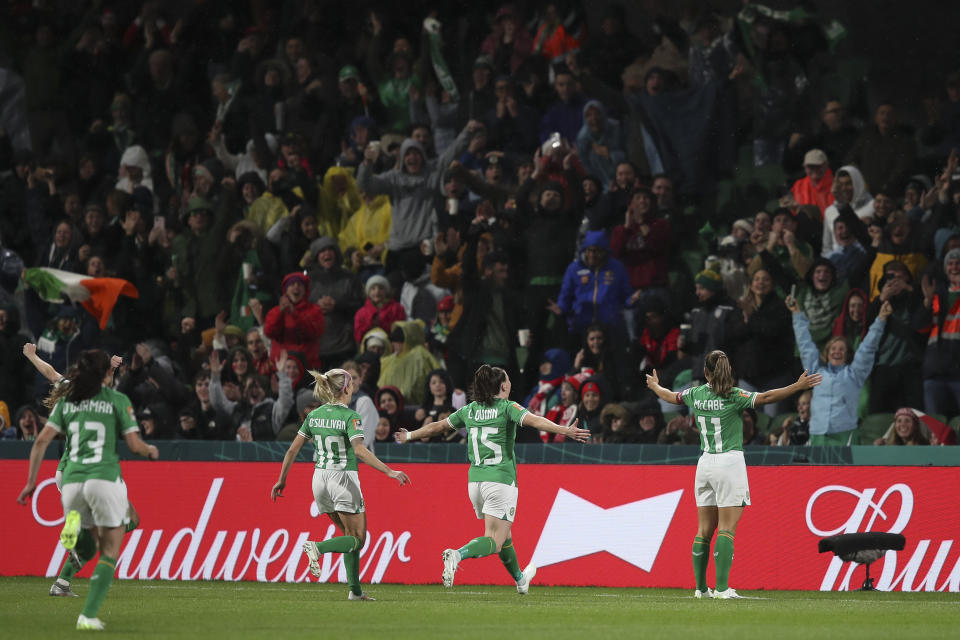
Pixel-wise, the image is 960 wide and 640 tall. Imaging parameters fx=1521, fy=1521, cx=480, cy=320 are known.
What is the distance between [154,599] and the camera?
13.6 m

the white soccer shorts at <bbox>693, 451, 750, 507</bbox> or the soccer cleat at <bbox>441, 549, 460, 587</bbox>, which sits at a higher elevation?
the white soccer shorts at <bbox>693, 451, 750, 507</bbox>

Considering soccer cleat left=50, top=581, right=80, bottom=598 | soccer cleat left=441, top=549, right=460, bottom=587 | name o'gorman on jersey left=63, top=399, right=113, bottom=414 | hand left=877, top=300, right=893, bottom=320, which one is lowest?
soccer cleat left=50, top=581, right=80, bottom=598

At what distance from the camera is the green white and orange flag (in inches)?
809

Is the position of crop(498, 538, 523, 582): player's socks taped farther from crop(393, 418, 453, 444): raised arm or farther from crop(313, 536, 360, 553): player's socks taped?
crop(313, 536, 360, 553): player's socks taped

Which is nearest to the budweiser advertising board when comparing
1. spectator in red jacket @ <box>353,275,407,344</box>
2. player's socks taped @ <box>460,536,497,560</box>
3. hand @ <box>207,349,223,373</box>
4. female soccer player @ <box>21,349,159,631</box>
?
hand @ <box>207,349,223,373</box>

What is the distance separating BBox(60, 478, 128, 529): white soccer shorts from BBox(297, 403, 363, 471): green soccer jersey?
3.00 meters

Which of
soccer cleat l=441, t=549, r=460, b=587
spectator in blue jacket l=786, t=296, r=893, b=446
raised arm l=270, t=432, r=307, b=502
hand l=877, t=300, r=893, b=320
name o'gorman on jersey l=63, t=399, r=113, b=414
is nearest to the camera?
name o'gorman on jersey l=63, t=399, r=113, b=414

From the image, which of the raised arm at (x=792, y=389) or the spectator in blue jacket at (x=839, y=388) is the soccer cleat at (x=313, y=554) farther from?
the spectator in blue jacket at (x=839, y=388)

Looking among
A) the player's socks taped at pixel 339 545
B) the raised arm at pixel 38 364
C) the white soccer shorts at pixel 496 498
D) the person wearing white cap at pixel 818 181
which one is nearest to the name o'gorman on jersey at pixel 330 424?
the player's socks taped at pixel 339 545

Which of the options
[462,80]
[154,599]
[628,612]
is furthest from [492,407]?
[462,80]

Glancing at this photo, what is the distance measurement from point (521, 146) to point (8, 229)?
791 centimetres

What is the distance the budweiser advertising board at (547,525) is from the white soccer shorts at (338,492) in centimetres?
293

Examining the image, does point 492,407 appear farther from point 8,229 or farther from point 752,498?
point 8,229

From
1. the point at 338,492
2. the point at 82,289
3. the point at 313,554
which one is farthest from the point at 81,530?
the point at 82,289
